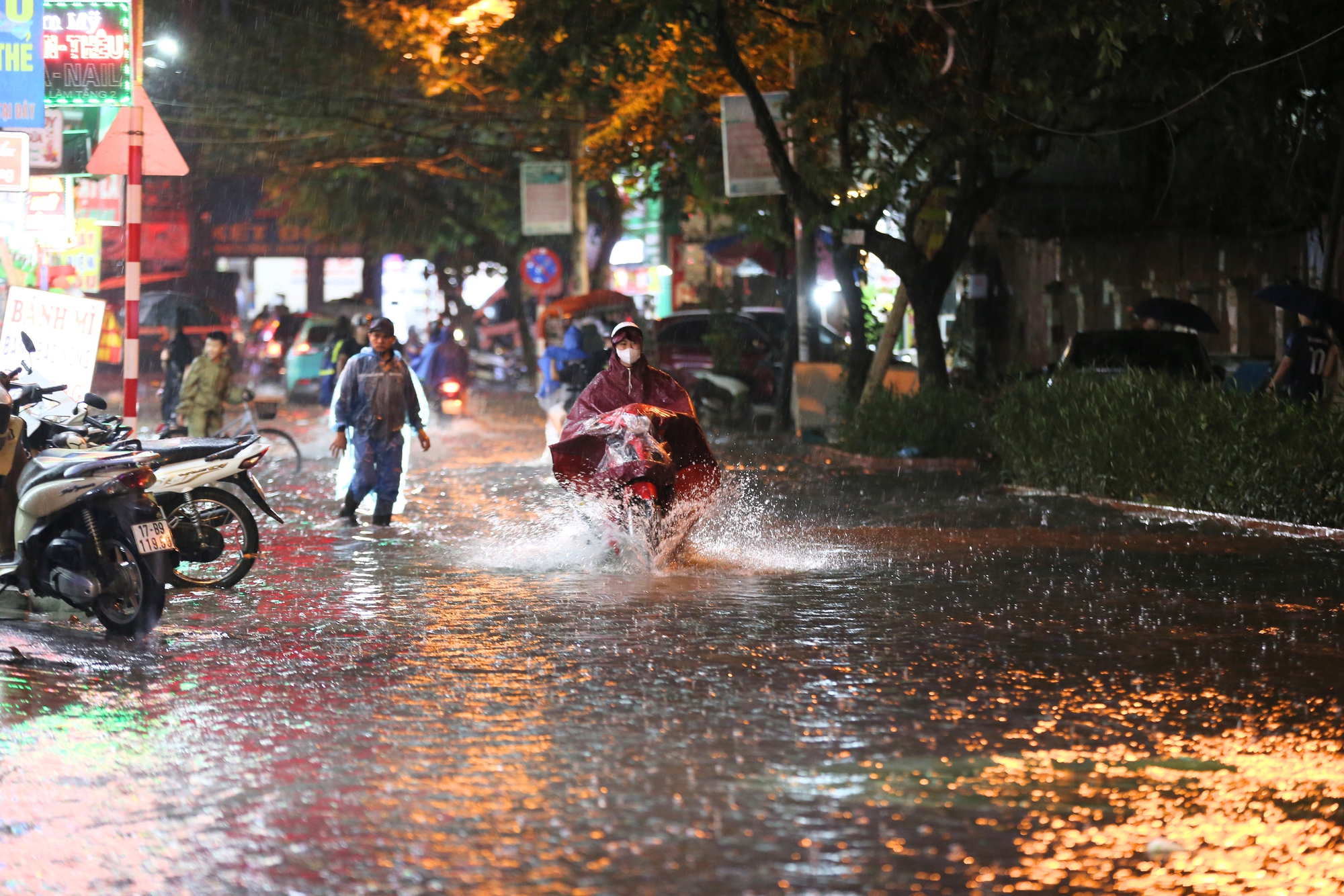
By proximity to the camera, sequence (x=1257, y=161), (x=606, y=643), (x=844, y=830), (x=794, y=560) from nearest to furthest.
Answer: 1. (x=844, y=830)
2. (x=606, y=643)
3. (x=794, y=560)
4. (x=1257, y=161)

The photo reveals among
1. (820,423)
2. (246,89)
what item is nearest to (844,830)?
(820,423)

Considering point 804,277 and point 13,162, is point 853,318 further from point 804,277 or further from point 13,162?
point 13,162

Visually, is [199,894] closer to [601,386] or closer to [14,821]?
[14,821]

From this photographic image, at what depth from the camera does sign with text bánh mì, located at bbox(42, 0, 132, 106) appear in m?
13.4

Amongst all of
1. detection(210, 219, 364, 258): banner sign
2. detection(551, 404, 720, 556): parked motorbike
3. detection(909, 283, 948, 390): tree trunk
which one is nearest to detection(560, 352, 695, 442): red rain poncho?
detection(551, 404, 720, 556): parked motorbike

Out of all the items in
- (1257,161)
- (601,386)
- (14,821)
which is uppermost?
(1257,161)

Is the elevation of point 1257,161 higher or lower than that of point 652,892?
higher

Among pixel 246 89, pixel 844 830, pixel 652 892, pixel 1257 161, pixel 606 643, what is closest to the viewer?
pixel 652 892

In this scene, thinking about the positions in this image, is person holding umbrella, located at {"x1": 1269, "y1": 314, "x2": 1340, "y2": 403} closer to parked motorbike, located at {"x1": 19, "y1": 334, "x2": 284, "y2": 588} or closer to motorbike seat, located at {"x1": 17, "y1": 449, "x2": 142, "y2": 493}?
parked motorbike, located at {"x1": 19, "y1": 334, "x2": 284, "y2": 588}

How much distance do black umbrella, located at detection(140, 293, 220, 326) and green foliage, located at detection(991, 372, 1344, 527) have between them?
73.4ft

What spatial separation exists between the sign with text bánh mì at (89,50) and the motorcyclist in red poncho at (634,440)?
4822mm

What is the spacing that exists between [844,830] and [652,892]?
0.79m

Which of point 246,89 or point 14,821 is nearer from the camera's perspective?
point 14,821

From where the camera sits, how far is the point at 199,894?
4520mm
